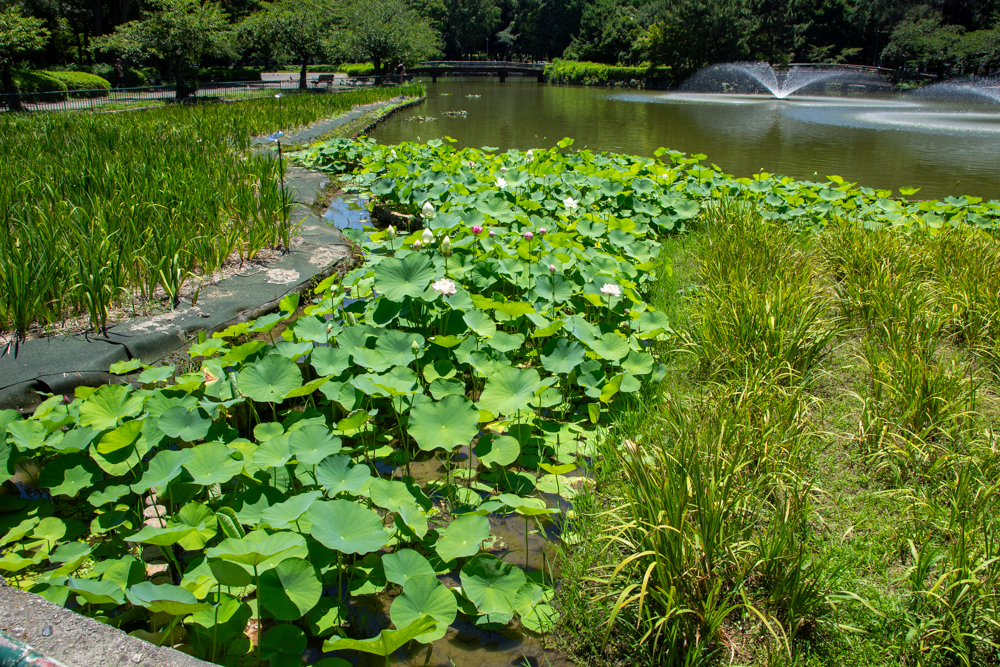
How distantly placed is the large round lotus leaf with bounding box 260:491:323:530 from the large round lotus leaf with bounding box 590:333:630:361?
147 cm

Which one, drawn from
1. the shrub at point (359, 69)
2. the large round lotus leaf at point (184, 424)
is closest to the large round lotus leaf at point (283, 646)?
the large round lotus leaf at point (184, 424)

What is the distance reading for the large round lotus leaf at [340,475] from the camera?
1872 mm

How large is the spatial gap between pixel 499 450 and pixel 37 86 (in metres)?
21.2

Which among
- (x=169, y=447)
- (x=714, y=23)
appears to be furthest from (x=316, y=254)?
(x=714, y=23)

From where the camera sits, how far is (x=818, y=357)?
2.96m

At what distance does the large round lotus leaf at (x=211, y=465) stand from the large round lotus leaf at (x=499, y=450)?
0.84 m

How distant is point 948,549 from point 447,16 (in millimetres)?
74125

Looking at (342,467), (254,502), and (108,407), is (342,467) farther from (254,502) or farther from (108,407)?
(108,407)

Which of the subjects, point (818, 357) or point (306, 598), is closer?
point (306, 598)

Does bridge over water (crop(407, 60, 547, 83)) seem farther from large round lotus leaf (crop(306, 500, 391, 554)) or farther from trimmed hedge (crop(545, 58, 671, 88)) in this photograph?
large round lotus leaf (crop(306, 500, 391, 554))

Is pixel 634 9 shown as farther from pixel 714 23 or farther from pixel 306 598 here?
pixel 306 598

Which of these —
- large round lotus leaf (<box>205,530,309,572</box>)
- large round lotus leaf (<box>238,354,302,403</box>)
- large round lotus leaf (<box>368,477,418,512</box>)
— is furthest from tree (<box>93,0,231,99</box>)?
large round lotus leaf (<box>205,530,309,572</box>)

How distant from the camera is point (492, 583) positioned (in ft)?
5.74

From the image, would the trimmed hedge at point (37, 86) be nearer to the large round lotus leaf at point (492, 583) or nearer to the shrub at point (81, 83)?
the shrub at point (81, 83)
